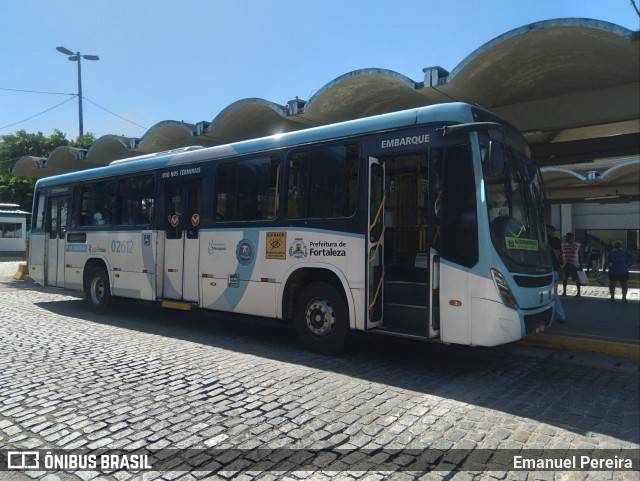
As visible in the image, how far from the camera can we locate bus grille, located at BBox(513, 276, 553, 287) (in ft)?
18.2

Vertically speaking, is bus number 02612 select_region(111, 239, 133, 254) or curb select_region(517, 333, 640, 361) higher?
bus number 02612 select_region(111, 239, 133, 254)

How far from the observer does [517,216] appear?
5.89 m

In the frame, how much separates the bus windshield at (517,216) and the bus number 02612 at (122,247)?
716 centimetres

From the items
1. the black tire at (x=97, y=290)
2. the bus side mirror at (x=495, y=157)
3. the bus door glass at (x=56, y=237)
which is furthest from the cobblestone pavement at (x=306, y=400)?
the bus door glass at (x=56, y=237)

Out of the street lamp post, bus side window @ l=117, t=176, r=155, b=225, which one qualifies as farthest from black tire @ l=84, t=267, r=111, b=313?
the street lamp post

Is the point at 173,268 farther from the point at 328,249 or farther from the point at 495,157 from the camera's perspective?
the point at 495,157

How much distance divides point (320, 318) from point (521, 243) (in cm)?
286

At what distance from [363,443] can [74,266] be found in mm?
9352

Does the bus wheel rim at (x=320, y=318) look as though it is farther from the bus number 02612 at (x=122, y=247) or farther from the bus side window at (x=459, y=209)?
the bus number 02612 at (x=122, y=247)

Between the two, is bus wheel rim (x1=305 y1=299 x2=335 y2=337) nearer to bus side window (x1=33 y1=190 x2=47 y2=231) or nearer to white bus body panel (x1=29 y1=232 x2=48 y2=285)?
white bus body panel (x1=29 y1=232 x2=48 y2=285)

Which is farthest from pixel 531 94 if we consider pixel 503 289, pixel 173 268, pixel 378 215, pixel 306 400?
pixel 306 400

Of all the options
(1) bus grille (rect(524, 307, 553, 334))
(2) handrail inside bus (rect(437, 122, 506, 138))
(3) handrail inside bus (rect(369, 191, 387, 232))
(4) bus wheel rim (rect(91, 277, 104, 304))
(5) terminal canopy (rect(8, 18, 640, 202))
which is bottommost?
(4) bus wheel rim (rect(91, 277, 104, 304))

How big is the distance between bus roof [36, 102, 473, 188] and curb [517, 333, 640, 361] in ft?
13.3

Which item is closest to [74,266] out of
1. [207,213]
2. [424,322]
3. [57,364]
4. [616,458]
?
[207,213]
